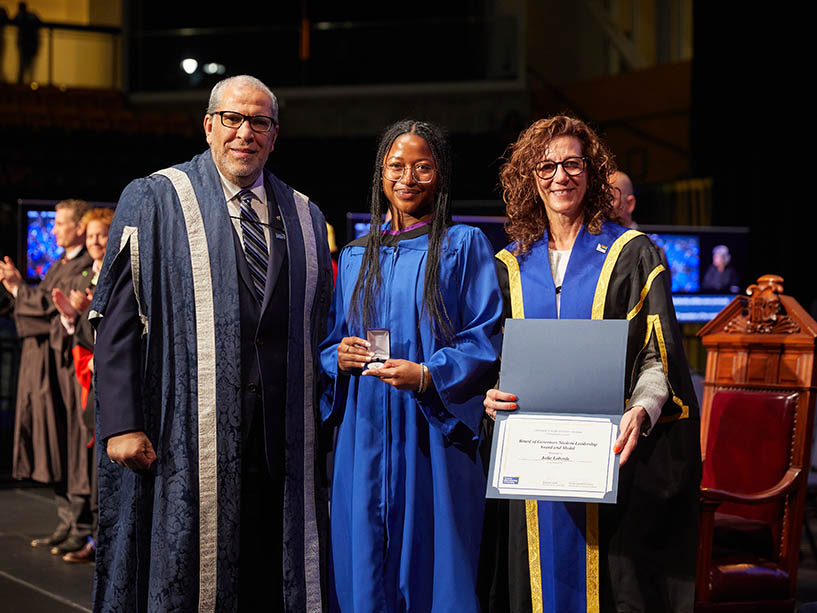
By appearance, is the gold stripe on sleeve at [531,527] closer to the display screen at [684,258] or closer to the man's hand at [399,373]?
the man's hand at [399,373]

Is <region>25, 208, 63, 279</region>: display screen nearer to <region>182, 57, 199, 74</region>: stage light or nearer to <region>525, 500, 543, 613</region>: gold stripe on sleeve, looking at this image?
<region>525, 500, 543, 613</region>: gold stripe on sleeve

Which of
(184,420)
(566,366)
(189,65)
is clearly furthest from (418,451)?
(189,65)

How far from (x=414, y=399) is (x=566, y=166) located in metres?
0.69

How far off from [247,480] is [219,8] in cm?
1296

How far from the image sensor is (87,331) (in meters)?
4.62

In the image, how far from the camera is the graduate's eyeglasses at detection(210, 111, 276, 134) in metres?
2.56

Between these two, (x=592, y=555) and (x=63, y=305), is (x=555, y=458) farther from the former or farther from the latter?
(x=63, y=305)

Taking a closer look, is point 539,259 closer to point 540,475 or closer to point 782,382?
point 540,475

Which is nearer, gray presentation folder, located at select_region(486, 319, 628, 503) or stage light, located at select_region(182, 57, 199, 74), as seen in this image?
gray presentation folder, located at select_region(486, 319, 628, 503)

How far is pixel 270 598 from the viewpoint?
8.43 ft

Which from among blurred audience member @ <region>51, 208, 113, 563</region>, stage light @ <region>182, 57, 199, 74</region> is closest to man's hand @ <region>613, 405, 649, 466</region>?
blurred audience member @ <region>51, 208, 113, 563</region>

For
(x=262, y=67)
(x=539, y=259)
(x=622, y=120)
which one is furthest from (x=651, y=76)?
(x=539, y=259)

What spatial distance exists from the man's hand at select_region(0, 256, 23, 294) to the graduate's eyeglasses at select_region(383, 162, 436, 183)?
272 cm

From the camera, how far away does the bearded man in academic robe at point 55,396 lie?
4.89 m
